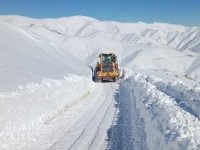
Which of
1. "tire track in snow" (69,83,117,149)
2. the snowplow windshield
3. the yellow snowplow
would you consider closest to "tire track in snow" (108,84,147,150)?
"tire track in snow" (69,83,117,149)

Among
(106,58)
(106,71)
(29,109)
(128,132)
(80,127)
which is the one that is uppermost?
(106,58)

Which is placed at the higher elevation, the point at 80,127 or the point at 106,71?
the point at 106,71

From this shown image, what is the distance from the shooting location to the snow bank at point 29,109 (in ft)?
36.0

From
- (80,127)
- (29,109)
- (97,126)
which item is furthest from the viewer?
(97,126)

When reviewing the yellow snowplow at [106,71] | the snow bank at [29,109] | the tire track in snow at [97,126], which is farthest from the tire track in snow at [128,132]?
the yellow snowplow at [106,71]

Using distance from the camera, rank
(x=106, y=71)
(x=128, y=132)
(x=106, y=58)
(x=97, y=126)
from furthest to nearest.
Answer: (x=106, y=58) < (x=106, y=71) < (x=97, y=126) < (x=128, y=132)

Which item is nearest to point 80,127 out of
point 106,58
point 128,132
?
point 128,132

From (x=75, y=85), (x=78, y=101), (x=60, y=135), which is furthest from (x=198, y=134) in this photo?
(x=75, y=85)

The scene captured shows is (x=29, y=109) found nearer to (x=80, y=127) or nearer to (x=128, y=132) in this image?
(x=80, y=127)

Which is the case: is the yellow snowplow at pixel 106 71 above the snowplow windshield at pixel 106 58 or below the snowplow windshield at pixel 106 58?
below

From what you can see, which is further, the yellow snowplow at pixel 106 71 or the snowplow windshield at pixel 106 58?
the snowplow windshield at pixel 106 58

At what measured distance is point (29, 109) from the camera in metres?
13.2

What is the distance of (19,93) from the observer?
13094 millimetres

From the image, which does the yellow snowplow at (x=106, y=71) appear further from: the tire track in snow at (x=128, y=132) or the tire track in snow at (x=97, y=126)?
the tire track in snow at (x=128, y=132)
